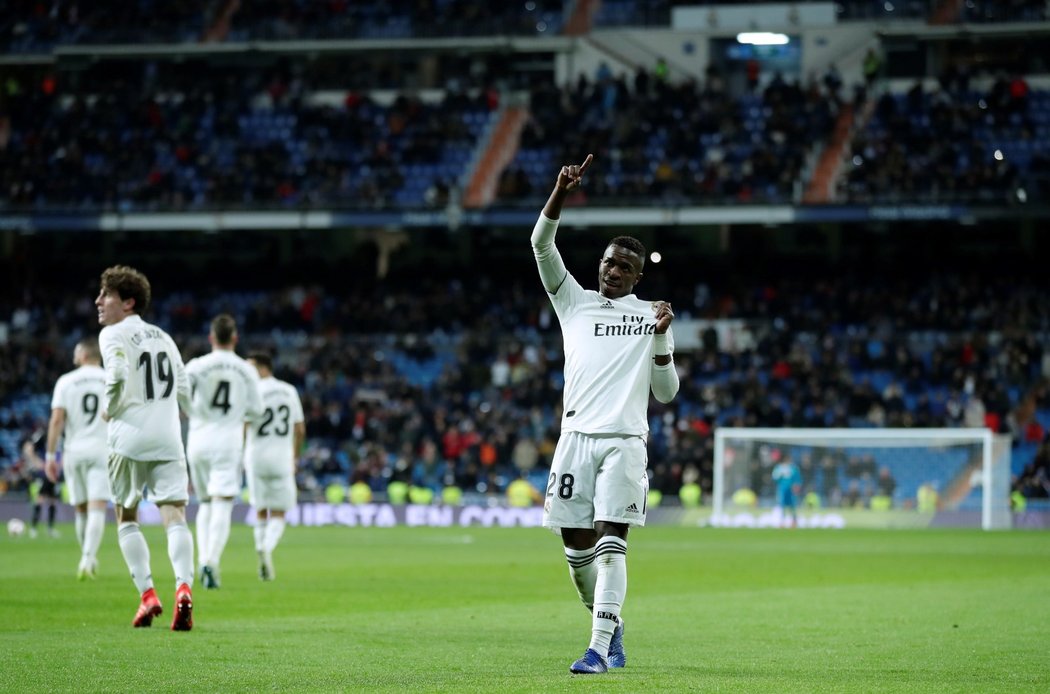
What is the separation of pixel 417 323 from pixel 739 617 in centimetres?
3143

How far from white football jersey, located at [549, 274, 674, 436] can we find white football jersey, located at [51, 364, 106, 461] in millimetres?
9794

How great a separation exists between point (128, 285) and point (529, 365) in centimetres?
2987

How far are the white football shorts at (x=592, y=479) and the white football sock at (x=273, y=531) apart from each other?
8.84 metres

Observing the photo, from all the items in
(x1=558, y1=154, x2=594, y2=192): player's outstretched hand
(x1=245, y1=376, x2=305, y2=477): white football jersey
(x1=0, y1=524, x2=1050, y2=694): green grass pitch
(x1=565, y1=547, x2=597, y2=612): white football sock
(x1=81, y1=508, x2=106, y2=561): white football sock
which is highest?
(x1=558, y1=154, x2=594, y2=192): player's outstretched hand

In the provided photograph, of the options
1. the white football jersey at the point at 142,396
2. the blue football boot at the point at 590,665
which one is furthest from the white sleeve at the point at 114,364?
the blue football boot at the point at 590,665

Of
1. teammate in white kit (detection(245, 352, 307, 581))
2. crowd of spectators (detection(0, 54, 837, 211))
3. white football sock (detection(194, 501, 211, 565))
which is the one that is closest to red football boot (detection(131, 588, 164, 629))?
white football sock (detection(194, 501, 211, 565))

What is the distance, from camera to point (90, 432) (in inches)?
711

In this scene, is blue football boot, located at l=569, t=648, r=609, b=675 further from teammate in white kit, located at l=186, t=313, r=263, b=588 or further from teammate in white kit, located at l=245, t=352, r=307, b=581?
teammate in white kit, located at l=245, t=352, r=307, b=581

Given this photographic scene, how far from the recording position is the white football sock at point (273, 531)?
1725 centimetres

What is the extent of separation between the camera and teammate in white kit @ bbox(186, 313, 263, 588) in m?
15.7

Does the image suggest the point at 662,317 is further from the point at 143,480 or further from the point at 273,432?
the point at 273,432

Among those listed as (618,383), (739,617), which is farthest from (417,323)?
(618,383)

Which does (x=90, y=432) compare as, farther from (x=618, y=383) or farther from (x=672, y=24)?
(x=672, y=24)

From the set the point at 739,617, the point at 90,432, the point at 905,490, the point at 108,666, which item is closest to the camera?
the point at 108,666
